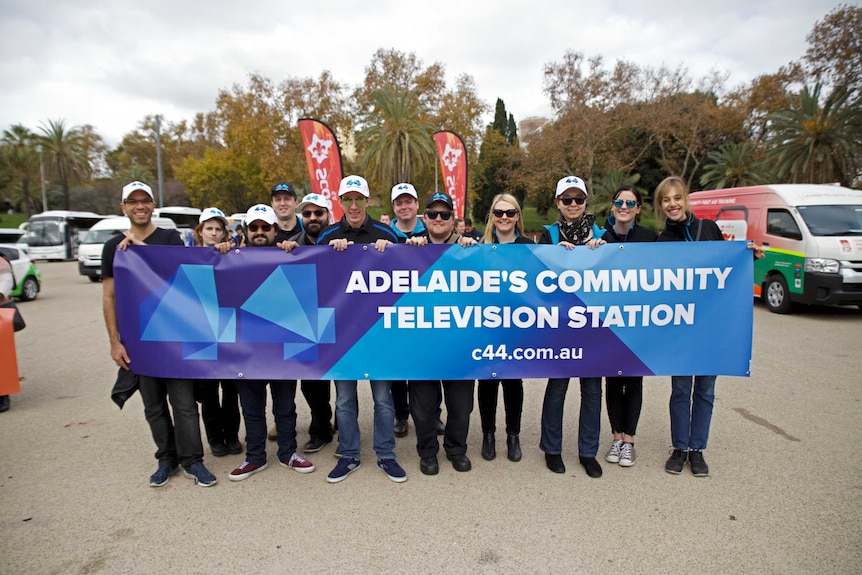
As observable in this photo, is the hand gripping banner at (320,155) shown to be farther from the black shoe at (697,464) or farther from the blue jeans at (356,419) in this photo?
the black shoe at (697,464)

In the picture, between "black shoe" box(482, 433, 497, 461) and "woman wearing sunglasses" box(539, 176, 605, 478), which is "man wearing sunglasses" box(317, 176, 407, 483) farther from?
"woman wearing sunglasses" box(539, 176, 605, 478)

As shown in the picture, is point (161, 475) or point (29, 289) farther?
point (29, 289)

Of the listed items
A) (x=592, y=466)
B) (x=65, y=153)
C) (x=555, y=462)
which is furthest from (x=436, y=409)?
(x=65, y=153)

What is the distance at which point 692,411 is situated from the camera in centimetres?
394

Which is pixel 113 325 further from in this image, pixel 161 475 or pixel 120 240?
pixel 161 475

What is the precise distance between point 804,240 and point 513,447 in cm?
897

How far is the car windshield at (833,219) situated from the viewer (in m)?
9.87

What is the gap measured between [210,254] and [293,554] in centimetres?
223

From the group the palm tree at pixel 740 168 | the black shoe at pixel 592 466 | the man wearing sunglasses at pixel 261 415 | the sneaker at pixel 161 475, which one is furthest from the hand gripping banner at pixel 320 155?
the palm tree at pixel 740 168

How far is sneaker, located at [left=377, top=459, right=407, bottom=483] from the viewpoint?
12.5ft

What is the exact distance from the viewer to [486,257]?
3.93 m

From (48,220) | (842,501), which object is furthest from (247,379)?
(48,220)

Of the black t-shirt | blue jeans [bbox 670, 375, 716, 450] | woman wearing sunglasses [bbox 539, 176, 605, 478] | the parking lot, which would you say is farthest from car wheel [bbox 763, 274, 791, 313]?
the black t-shirt

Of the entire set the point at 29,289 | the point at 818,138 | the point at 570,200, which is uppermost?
the point at 818,138
